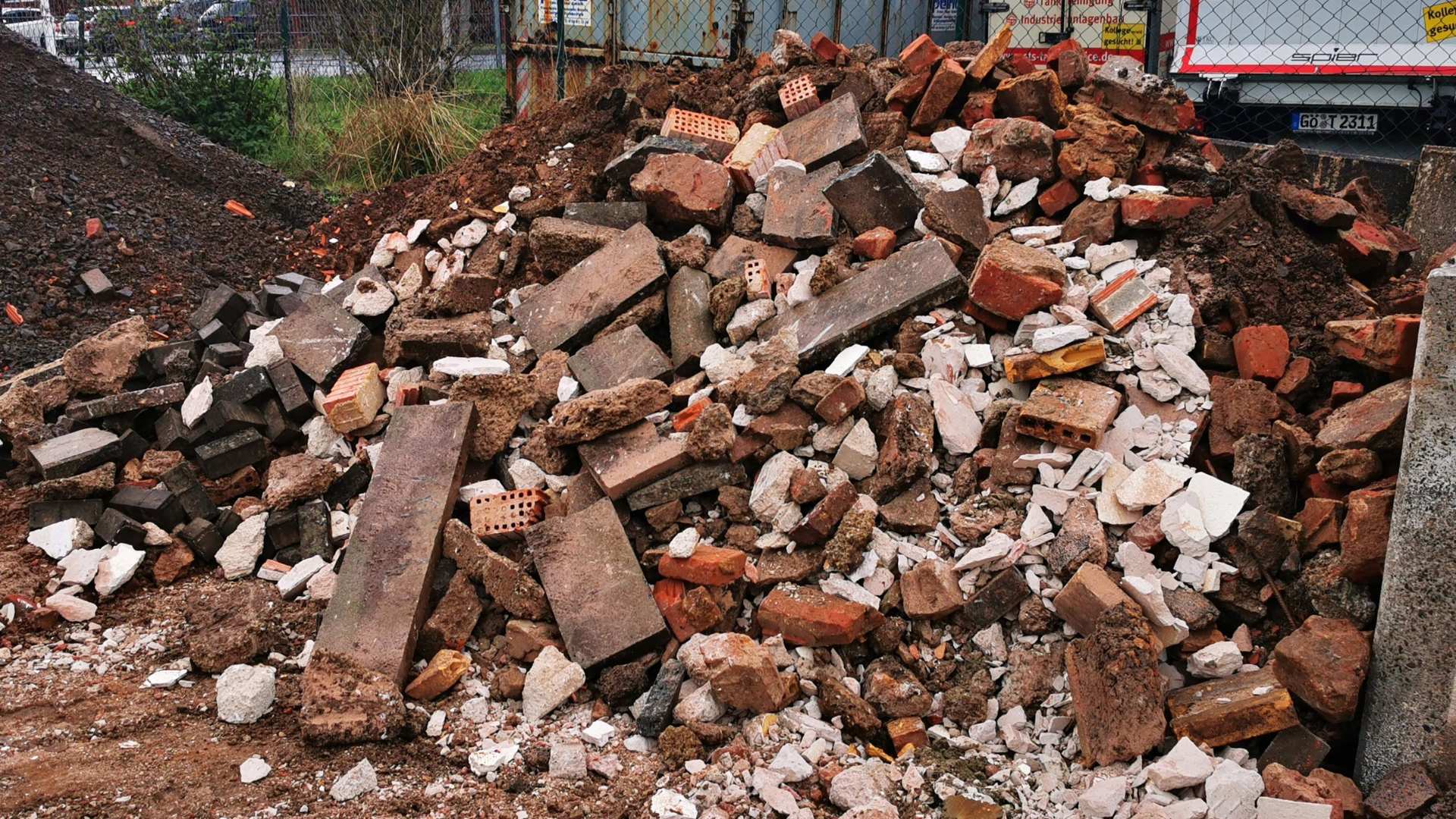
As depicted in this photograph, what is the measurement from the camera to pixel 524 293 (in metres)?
5.51

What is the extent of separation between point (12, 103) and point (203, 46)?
8.93 ft

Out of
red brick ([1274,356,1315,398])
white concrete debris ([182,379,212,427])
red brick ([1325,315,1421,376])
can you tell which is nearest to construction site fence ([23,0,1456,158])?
red brick ([1274,356,1315,398])

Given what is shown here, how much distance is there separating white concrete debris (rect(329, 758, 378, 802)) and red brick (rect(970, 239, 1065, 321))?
121 inches

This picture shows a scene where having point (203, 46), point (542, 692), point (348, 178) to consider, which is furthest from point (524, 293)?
point (203, 46)

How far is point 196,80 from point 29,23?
6.08 metres

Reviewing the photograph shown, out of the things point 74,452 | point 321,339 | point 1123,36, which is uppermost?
point 1123,36

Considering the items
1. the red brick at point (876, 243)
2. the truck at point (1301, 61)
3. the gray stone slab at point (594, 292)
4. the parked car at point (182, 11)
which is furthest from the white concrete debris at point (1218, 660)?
the parked car at point (182, 11)

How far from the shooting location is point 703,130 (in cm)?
598

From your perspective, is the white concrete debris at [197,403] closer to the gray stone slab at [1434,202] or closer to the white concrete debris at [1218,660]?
the white concrete debris at [1218,660]

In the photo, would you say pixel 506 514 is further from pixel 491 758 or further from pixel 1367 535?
pixel 1367 535

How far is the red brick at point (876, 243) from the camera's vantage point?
4.89m

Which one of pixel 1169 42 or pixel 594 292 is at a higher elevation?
pixel 1169 42

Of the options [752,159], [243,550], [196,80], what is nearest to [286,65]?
[196,80]

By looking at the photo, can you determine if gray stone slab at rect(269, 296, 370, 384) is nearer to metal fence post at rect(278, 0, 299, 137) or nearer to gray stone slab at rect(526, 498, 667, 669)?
gray stone slab at rect(526, 498, 667, 669)
